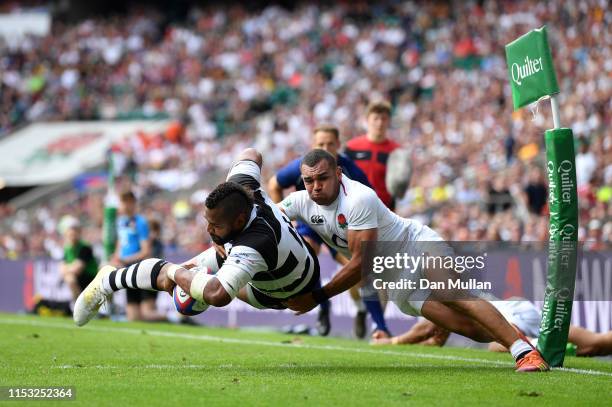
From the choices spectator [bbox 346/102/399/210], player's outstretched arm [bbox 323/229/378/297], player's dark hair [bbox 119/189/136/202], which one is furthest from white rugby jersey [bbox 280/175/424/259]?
player's dark hair [bbox 119/189/136/202]

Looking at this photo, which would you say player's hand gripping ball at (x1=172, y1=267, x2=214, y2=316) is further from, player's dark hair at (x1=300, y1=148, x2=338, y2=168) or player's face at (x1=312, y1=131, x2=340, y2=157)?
player's face at (x1=312, y1=131, x2=340, y2=157)

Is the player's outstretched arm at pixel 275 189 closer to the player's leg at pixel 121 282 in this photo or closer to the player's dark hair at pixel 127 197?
the player's leg at pixel 121 282

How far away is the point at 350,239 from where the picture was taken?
8297mm

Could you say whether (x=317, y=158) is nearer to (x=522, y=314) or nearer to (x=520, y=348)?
(x=520, y=348)

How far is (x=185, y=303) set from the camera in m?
7.93

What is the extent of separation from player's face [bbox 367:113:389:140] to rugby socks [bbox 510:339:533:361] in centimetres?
472

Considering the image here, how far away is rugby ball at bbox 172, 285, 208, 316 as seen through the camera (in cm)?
787

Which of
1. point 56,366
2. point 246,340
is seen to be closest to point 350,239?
point 56,366

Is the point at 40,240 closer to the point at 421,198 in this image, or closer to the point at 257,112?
the point at 257,112

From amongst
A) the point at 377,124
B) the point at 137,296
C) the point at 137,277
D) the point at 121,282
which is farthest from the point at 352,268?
the point at 137,296

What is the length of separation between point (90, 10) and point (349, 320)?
3174 cm

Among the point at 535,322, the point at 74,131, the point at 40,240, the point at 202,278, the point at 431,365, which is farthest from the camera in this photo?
the point at 74,131

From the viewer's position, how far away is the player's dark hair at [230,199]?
756 centimetres

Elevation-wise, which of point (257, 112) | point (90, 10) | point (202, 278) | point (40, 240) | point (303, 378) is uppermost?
point (90, 10)
